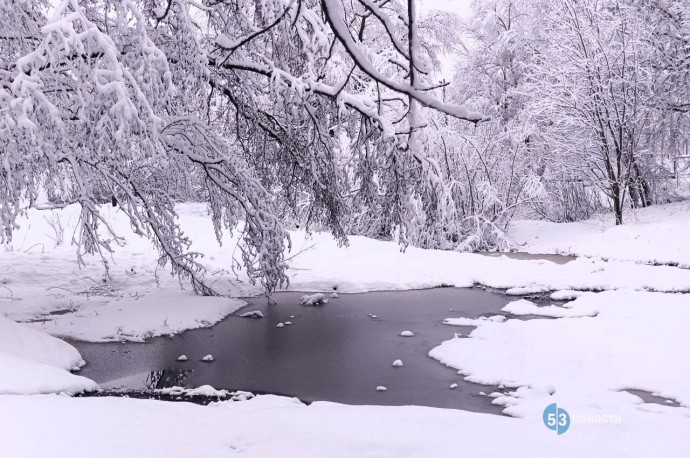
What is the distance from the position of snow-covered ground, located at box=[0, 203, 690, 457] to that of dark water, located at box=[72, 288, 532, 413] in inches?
15.0

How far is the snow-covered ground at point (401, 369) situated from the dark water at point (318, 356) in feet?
1.25

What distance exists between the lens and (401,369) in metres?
6.31

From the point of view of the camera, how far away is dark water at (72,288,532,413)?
569 cm

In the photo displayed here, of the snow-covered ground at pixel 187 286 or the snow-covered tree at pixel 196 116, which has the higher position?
the snow-covered tree at pixel 196 116

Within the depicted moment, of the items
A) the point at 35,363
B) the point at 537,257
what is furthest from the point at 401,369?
the point at 537,257

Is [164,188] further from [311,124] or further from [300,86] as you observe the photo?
[300,86]

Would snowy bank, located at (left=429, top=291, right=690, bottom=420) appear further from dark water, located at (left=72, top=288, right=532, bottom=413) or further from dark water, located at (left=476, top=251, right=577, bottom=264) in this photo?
dark water, located at (left=476, top=251, right=577, bottom=264)

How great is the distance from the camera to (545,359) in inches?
247

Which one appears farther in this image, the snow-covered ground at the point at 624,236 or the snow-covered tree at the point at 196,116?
the snow-covered ground at the point at 624,236

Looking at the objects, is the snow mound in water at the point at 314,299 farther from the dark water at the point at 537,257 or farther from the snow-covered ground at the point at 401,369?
the dark water at the point at 537,257

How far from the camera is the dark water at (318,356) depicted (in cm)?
569

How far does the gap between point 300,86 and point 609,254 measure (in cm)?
1084

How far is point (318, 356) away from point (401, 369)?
110 cm

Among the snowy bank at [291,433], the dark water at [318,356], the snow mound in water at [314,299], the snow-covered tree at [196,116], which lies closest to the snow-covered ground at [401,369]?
the snowy bank at [291,433]
